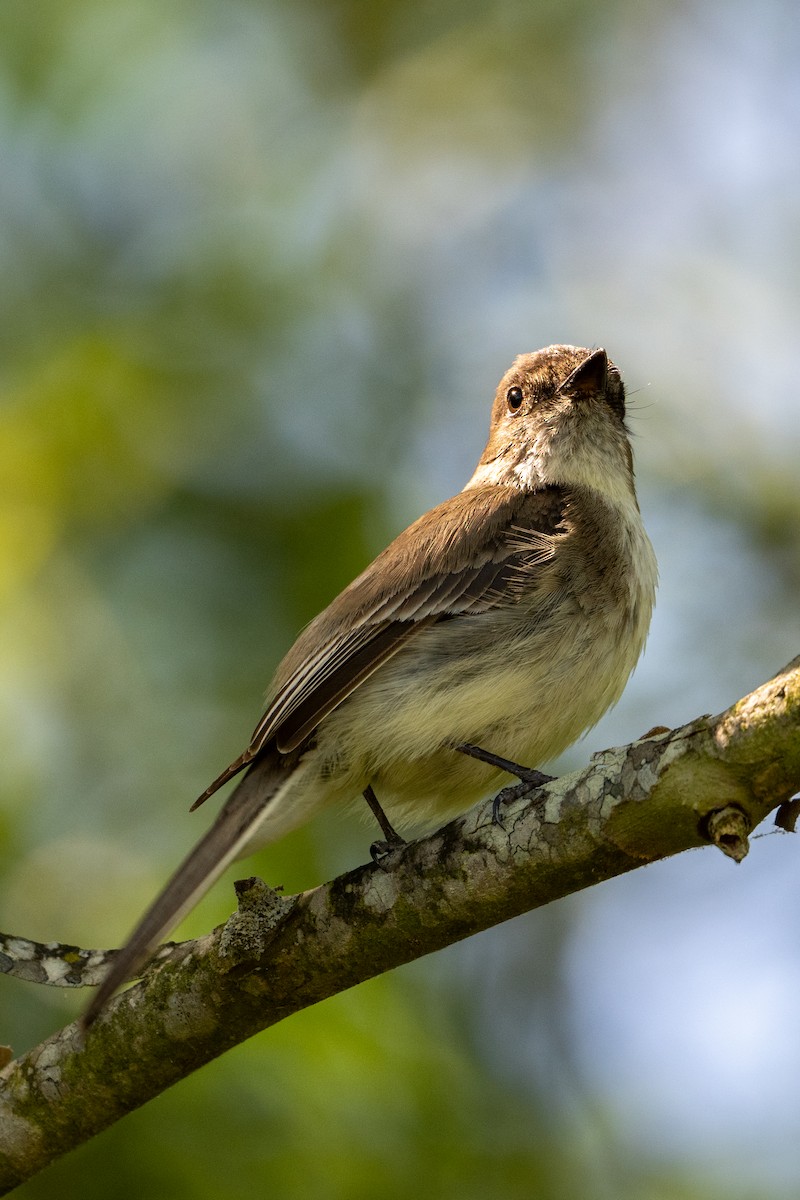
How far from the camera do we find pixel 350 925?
3.14 m

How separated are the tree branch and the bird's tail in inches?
4.5

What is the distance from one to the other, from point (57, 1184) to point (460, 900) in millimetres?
1607

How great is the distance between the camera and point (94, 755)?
5121 mm

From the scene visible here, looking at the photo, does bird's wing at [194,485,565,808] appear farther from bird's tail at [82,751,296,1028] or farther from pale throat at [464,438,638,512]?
pale throat at [464,438,638,512]

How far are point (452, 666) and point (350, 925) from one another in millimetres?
1049

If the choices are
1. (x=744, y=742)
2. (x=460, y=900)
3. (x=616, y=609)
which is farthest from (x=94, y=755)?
(x=744, y=742)

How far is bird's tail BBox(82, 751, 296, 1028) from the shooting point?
3.10 meters

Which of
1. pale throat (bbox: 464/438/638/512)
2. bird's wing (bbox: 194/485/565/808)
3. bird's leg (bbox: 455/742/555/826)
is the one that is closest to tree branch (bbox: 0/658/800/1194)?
bird's leg (bbox: 455/742/555/826)

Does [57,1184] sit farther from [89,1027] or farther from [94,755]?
[94,755]

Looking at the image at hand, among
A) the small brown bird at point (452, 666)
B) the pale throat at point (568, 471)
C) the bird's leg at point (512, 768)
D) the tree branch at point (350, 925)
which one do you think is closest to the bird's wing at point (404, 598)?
the small brown bird at point (452, 666)

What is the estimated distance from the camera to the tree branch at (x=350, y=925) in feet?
9.14

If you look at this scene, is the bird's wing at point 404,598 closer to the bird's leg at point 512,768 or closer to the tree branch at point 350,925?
the bird's leg at point 512,768

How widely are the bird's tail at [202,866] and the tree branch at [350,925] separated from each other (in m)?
0.11

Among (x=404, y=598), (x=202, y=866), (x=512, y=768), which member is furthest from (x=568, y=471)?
(x=202, y=866)
